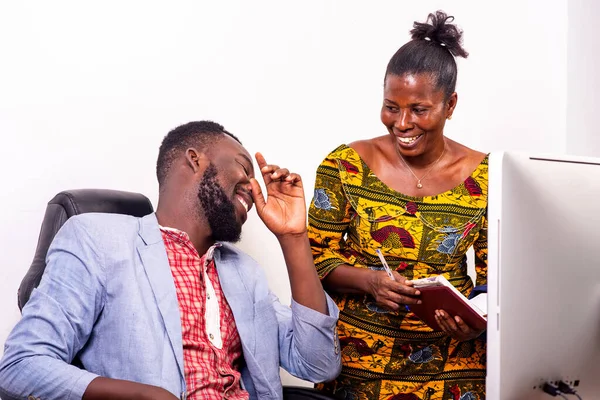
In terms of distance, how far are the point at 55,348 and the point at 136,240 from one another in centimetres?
35

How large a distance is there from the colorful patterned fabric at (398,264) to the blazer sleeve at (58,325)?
717 millimetres

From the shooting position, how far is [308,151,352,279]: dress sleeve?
2.15 meters

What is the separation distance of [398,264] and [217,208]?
563mm

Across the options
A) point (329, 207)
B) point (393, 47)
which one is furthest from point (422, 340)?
point (393, 47)

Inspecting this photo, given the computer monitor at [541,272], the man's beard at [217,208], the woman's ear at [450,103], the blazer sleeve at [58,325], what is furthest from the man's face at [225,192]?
the computer monitor at [541,272]

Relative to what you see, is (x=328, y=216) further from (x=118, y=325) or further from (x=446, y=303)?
(x=118, y=325)

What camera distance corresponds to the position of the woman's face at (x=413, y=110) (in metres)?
2.11

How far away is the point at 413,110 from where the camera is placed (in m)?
2.12

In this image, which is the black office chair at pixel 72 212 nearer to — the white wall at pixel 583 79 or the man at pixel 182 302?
the man at pixel 182 302

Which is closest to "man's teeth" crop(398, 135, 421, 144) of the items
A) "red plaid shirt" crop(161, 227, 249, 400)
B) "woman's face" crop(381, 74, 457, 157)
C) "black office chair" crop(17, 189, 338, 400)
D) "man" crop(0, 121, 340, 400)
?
"woman's face" crop(381, 74, 457, 157)

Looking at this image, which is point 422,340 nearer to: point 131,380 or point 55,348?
point 131,380

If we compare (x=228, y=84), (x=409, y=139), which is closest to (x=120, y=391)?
(x=409, y=139)

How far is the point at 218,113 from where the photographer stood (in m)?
2.78

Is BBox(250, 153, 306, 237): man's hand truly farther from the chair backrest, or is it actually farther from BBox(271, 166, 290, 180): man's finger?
the chair backrest
